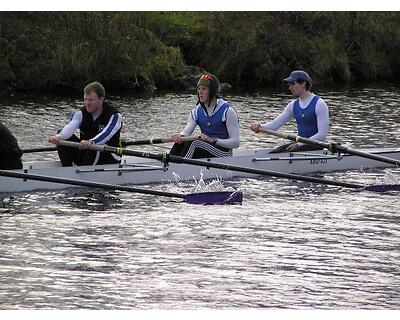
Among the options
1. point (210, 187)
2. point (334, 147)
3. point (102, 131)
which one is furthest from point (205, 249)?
point (334, 147)

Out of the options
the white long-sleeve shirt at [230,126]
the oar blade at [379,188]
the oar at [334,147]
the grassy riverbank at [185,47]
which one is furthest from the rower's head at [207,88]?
the grassy riverbank at [185,47]

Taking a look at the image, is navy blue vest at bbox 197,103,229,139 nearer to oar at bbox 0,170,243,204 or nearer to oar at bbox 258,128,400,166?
oar at bbox 258,128,400,166

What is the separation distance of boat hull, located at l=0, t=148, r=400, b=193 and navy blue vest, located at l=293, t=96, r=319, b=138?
0.34m

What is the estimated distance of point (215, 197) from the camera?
39.9 feet

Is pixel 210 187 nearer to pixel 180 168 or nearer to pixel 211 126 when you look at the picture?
pixel 180 168

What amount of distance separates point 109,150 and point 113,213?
2.66ft

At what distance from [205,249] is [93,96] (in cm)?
302

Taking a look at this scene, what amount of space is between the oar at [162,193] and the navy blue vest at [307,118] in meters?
2.43

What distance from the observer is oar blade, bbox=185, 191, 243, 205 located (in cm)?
1202

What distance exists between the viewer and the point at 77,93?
27.9 meters

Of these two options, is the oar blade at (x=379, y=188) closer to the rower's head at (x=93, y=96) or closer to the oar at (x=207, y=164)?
the oar at (x=207, y=164)

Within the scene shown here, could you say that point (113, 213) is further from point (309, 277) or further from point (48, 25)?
point (48, 25)

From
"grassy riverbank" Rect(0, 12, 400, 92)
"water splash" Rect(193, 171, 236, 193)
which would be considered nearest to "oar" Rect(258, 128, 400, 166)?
"water splash" Rect(193, 171, 236, 193)
